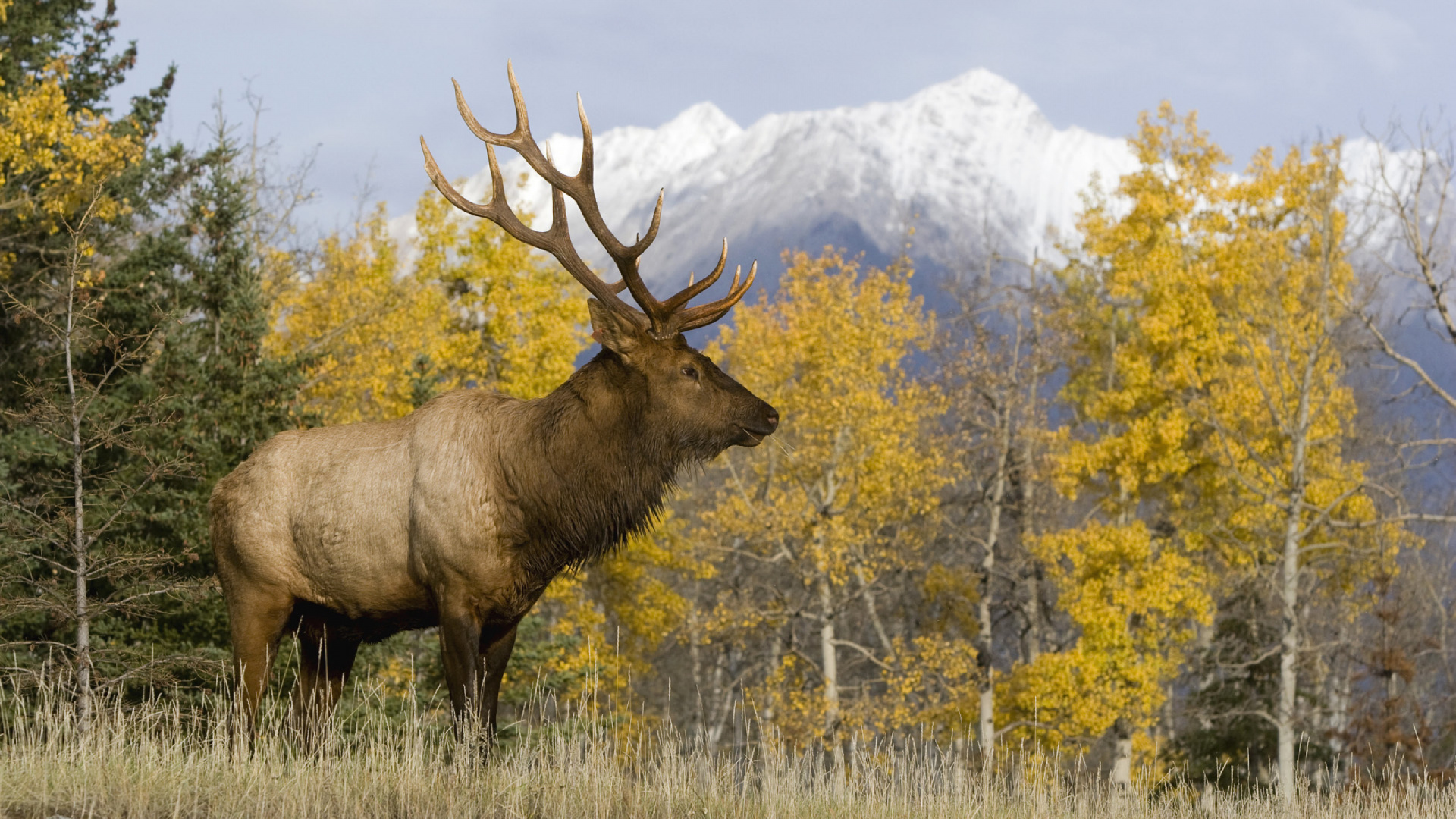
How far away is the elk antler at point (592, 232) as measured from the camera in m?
6.73

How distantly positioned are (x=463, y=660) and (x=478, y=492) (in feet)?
2.74

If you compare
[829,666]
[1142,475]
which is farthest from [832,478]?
[1142,475]

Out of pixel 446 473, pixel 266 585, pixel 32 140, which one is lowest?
pixel 266 585

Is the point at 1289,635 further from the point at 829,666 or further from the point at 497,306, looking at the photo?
the point at 497,306

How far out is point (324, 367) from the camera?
2400 cm

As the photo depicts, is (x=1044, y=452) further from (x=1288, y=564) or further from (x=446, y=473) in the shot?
(x=446, y=473)

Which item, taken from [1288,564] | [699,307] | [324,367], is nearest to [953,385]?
[1288,564]

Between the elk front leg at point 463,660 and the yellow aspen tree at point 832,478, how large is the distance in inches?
817

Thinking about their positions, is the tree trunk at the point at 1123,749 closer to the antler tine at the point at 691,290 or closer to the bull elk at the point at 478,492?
the antler tine at the point at 691,290

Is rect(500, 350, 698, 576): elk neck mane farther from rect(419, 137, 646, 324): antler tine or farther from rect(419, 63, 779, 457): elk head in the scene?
rect(419, 137, 646, 324): antler tine

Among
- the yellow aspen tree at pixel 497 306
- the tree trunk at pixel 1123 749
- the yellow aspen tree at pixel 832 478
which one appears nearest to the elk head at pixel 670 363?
the yellow aspen tree at pixel 497 306

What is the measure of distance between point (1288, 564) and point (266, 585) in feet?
68.4

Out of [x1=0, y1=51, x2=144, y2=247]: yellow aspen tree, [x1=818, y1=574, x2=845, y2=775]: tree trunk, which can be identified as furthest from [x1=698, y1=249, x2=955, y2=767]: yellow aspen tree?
[x1=0, y1=51, x2=144, y2=247]: yellow aspen tree

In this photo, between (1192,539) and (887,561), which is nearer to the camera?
(1192,539)
